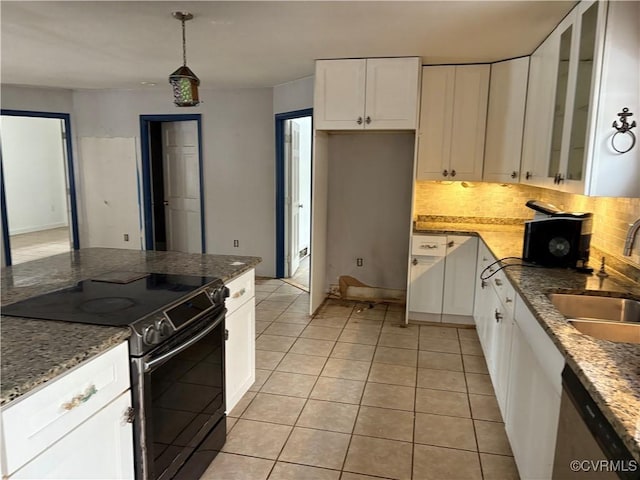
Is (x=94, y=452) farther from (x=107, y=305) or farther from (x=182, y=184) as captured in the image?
(x=182, y=184)

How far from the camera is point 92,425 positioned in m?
1.40

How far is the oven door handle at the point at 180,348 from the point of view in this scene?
64.2 inches

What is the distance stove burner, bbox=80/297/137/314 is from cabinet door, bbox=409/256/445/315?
2.73 meters

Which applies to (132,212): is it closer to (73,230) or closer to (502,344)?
(73,230)

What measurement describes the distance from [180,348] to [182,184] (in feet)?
15.4

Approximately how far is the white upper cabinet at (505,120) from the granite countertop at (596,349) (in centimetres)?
109

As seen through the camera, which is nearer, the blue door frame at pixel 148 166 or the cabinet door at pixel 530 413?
the cabinet door at pixel 530 413

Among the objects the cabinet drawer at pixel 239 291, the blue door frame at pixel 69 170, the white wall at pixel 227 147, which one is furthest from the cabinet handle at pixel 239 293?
the blue door frame at pixel 69 170

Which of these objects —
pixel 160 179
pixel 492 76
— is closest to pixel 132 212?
pixel 160 179

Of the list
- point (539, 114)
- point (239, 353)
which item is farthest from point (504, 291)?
point (239, 353)

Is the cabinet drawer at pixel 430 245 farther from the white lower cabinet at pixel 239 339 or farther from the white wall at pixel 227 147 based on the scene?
the white wall at pixel 227 147

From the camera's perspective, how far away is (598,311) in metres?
2.08

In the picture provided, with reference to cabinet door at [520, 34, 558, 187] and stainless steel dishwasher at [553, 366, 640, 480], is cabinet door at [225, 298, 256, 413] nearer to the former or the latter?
stainless steel dishwasher at [553, 366, 640, 480]

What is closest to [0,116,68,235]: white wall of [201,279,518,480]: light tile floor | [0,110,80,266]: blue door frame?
[0,110,80,266]: blue door frame
